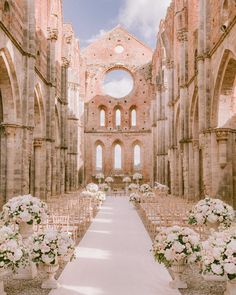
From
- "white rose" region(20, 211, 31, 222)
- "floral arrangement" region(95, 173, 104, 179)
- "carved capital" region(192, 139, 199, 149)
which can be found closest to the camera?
"white rose" region(20, 211, 31, 222)

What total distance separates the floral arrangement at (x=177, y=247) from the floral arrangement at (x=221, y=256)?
0.61 metres

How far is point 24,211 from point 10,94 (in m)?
9.30

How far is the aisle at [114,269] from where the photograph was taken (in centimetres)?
617

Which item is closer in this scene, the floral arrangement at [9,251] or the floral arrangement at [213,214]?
the floral arrangement at [9,251]

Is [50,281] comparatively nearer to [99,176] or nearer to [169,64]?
[169,64]

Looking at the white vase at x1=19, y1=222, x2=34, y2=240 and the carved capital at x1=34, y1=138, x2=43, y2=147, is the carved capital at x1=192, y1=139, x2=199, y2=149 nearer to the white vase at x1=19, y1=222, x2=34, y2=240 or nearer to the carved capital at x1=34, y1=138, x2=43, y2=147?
the carved capital at x1=34, y1=138, x2=43, y2=147

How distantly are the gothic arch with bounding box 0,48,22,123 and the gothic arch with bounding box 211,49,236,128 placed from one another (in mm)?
8809

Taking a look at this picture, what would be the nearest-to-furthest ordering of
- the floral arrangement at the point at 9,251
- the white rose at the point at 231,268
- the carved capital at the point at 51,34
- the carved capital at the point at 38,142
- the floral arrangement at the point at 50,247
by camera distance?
the white rose at the point at 231,268 < the floral arrangement at the point at 9,251 < the floral arrangement at the point at 50,247 < the carved capital at the point at 38,142 < the carved capital at the point at 51,34

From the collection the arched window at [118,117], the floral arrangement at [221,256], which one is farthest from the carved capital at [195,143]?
the arched window at [118,117]

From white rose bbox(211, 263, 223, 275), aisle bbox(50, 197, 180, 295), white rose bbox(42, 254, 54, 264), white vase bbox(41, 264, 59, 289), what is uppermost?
white rose bbox(211, 263, 223, 275)

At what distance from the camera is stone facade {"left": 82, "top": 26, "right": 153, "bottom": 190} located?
4019 centimetres

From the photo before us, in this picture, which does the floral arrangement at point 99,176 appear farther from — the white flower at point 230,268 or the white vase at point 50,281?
the white flower at point 230,268

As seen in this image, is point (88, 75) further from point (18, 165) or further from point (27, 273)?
→ point (27, 273)

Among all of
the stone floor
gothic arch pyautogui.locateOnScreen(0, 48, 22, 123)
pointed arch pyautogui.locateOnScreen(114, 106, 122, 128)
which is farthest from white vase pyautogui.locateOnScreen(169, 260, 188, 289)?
pointed arch pyautogui.locateOnScreen(114, 106, 122, 128)
